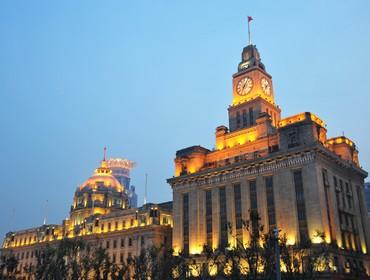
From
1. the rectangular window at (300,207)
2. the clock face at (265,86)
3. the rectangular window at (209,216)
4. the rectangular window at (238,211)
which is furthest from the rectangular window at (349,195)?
the clock face at (265,86)

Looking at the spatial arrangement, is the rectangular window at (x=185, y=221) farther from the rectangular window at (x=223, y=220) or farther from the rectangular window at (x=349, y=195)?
the rectangular window at (x=349, y=195)

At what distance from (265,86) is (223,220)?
37467 mm

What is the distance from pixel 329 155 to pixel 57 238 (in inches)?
3473

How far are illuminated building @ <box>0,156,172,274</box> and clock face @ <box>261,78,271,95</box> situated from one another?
39009mm

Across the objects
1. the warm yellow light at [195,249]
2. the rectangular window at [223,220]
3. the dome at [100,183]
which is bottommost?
the warm yellow light at [195,249]

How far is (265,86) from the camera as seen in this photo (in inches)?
4129

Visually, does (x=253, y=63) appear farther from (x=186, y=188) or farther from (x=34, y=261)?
(x=34, y=261)

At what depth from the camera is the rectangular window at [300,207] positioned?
73438 millimetres

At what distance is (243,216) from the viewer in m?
82.6

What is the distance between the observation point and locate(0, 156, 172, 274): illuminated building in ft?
339

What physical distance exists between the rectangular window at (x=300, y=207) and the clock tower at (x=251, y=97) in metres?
22.3

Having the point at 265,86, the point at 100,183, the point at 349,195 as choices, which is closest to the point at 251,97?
the point at 265,86

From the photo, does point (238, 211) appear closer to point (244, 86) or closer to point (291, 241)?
point (291, 241)

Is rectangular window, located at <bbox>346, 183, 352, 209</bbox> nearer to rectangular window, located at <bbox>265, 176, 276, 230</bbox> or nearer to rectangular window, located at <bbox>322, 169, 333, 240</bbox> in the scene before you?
rectangular window, located at <bbox>322, 169, 333, 240</bbox>
